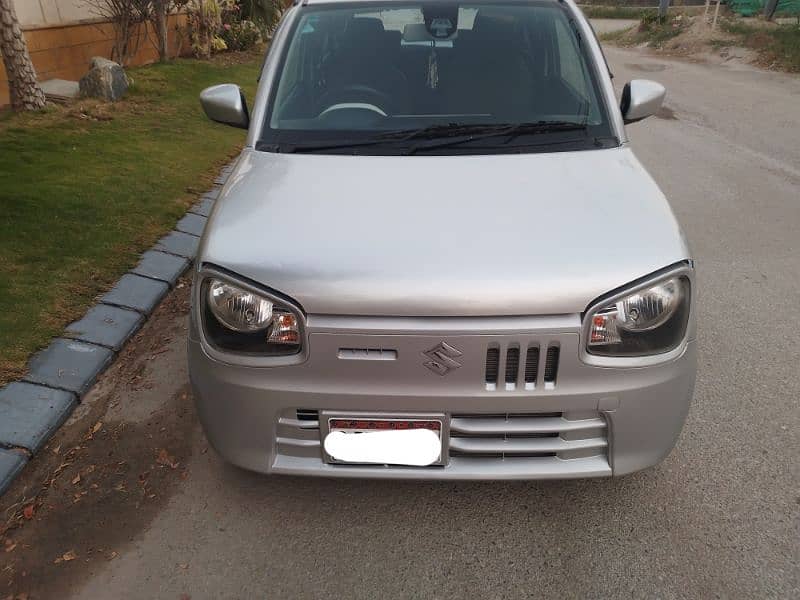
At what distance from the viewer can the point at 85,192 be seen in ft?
17.6

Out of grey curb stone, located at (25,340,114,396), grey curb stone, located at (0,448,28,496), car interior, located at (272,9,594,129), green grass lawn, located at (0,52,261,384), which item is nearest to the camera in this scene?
grey curb stone, located at (0,448,28,496)

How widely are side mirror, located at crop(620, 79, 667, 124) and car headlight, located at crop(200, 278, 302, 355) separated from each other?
2069mm

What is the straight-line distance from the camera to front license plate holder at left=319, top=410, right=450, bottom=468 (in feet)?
6.80

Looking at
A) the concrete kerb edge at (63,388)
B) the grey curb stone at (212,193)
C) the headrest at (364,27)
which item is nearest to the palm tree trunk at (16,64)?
the grey curb stone at (212,193)

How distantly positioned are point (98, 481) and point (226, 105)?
5.87ft

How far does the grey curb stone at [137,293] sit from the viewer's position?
152 inches

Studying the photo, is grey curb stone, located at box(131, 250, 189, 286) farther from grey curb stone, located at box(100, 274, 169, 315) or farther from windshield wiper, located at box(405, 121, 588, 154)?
windshield wiper, located at box(405, 121, 588, 154)

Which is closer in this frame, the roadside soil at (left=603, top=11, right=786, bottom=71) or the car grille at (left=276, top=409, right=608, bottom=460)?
the car grille at (left=276, top=409, right=608, bottom=460)

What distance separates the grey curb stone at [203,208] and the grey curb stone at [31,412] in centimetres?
249

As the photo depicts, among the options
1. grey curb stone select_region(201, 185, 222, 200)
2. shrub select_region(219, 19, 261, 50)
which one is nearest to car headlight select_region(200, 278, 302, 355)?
grey curb stone select_region(201, 185, 222, 200)

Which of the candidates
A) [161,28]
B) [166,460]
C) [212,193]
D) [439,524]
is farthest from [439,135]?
[161,28]

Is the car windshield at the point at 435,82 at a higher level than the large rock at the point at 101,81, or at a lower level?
higher

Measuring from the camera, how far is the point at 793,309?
399cm

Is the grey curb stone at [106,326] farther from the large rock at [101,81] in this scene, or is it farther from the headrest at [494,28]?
the large rock at [101,81]
